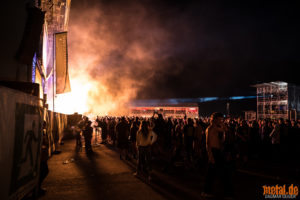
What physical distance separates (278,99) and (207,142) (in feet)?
84.4

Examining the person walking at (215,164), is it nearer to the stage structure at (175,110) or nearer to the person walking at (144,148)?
the person walking at (144,148)

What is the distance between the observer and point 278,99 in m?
25.3

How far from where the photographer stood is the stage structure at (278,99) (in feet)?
78.2

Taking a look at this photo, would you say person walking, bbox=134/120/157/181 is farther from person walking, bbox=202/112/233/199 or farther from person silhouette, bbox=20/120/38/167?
person silhouette, bbox=20/120/38/167

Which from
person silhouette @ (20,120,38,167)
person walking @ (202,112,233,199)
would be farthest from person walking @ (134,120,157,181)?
person silhouette @ (20,120,38,167)

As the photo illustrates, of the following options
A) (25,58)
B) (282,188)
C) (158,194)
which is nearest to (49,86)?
(25,58)

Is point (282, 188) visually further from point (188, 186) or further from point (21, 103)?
point (21, 103)

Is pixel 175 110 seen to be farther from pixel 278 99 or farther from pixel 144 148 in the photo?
pixel 144 148

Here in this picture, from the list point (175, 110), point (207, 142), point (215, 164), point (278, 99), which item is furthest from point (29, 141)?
point (175, 110)

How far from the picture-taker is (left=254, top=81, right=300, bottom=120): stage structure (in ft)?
78.2

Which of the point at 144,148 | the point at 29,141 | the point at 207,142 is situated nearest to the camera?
the point at 29,141

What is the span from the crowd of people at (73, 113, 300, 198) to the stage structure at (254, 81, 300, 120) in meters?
15.8

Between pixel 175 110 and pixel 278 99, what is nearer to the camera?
pixel 278 99

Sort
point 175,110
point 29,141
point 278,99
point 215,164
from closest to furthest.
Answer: point 29,141
point 215,164
point 278,99
point 175,110
